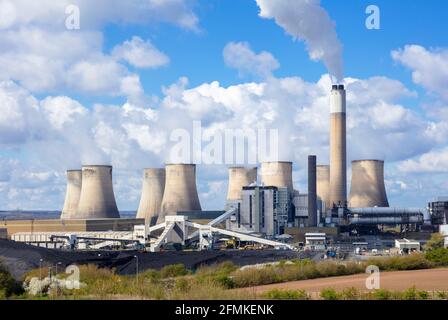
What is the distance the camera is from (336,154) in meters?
53.8

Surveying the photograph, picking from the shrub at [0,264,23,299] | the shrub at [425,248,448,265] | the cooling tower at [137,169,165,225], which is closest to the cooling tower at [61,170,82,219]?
the cooling tower at [137,169,165,225]

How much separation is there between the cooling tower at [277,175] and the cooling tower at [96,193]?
37.1 feet

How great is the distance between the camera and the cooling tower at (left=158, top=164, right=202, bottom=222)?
53.5m

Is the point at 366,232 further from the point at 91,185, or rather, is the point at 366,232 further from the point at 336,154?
the point at 91,185

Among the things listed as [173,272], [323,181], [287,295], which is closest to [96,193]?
[323,181]

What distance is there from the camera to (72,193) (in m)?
61.3

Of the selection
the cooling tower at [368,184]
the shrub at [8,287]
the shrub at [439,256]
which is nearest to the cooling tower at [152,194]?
the cooling tower at [368,184]

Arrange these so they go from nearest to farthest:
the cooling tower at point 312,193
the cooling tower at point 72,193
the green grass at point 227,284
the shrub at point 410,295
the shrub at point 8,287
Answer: the green grass at point 227,284 < the shrub at point 410,295 < the shrub at point 8,287 < the cooling tower at point 312,193 < the cooling tower at point 72,193

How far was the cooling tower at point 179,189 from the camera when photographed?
2106 inches

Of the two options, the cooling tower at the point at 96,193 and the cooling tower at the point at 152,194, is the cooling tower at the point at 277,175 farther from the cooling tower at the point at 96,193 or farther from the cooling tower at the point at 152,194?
the cooling tower at the point at 96,193

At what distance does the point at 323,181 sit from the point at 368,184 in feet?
21.0

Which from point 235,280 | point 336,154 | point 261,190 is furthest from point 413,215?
point 235,280
